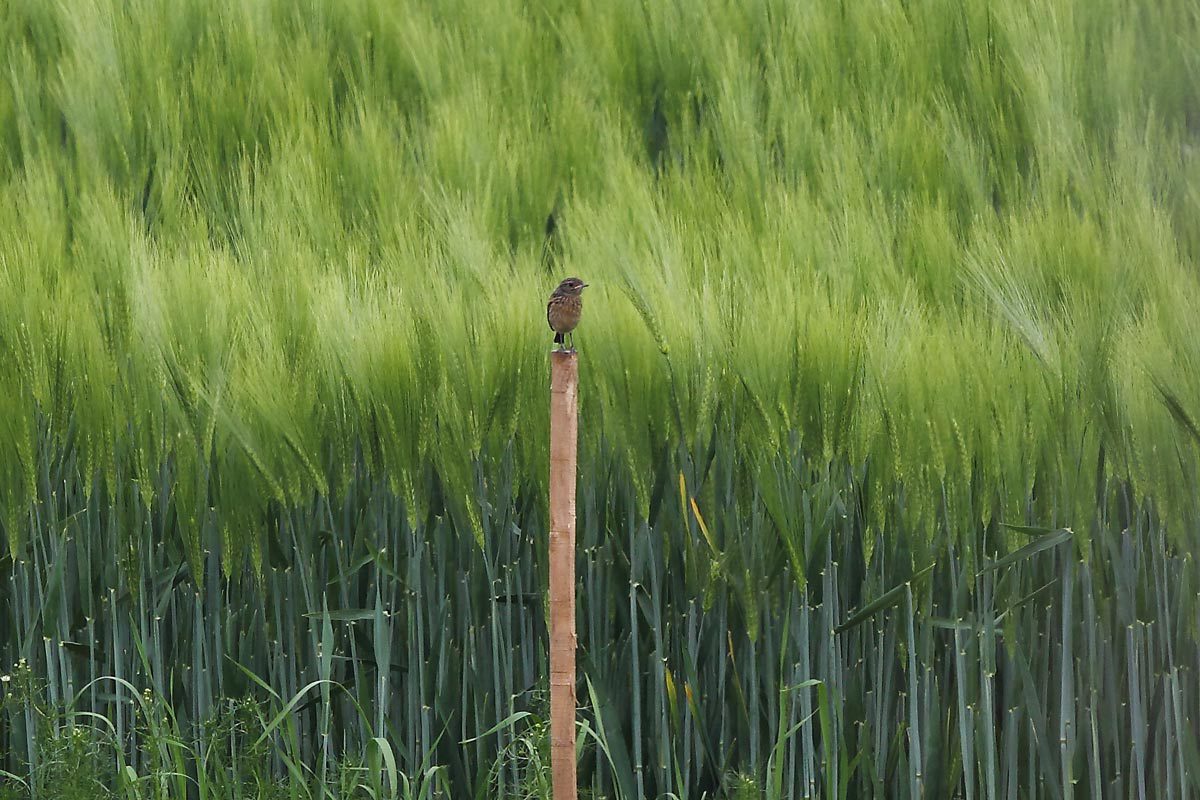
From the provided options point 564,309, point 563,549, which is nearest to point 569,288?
point 564,309

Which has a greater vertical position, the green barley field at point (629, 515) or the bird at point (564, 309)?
the bird at point (564, 309)

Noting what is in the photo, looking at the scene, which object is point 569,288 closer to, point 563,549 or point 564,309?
point 564,309

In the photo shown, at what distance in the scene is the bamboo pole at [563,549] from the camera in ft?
4.40

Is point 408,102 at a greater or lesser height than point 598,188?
greater

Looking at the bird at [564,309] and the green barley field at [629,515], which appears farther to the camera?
the green barley field at [629,515]

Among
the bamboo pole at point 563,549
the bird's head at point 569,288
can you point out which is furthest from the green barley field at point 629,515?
the bamboo pole at point 563,549

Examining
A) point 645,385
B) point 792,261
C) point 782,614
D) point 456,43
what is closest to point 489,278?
point 645,385

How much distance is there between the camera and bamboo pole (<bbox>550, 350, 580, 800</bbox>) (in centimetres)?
134

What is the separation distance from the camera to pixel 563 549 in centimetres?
134

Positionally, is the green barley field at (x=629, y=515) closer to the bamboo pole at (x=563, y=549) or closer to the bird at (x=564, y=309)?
the bird at (x=564, y=309)

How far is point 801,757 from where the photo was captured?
1.80 metres

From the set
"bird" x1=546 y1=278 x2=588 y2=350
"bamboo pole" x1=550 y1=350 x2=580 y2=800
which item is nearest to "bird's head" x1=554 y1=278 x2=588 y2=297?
"bird" x1=546 y1=278 x2=588 y2=350

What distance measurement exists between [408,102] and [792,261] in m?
1.47

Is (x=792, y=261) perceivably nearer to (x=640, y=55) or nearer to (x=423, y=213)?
(x=423, y=213)
